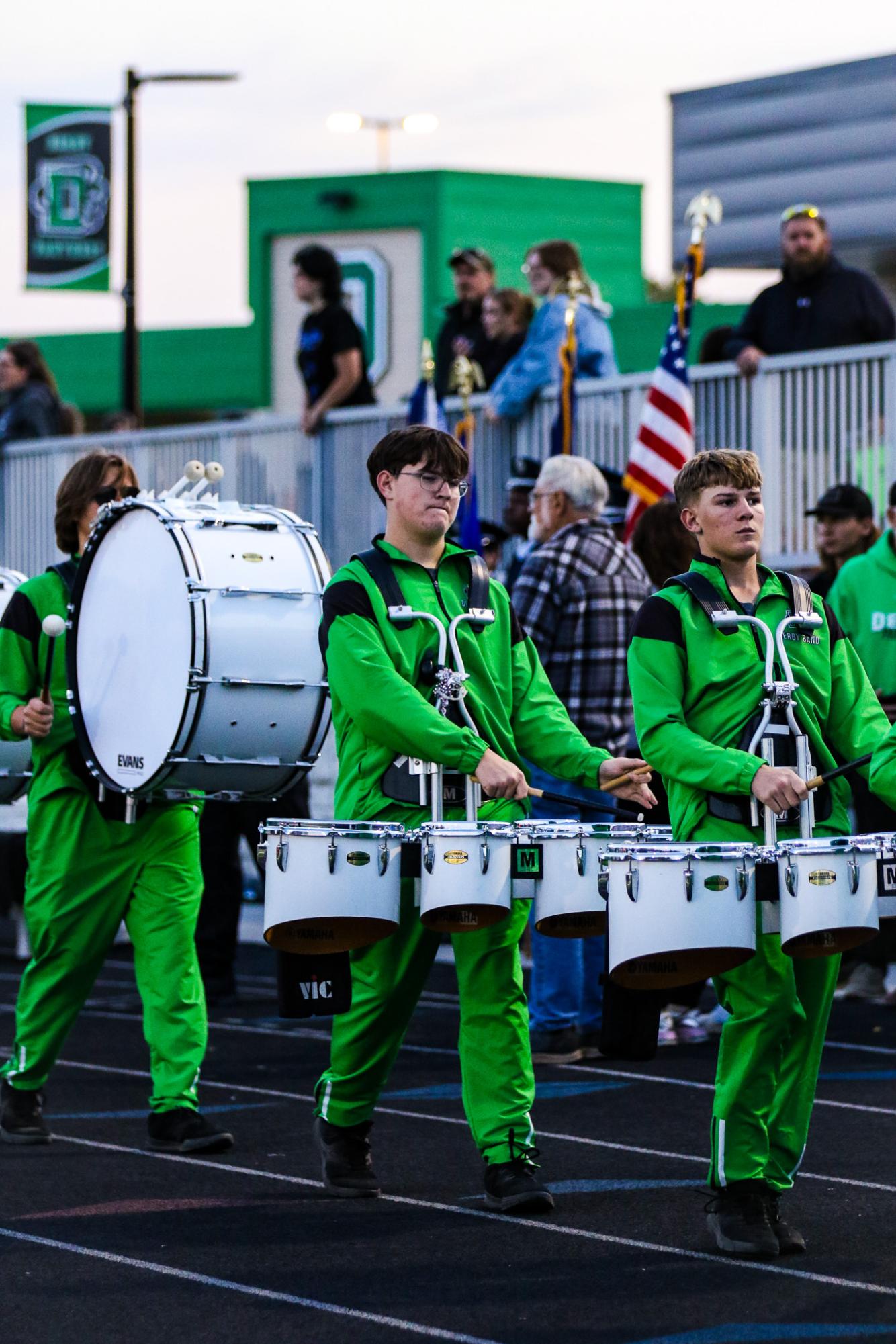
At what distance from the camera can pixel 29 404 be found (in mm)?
16859

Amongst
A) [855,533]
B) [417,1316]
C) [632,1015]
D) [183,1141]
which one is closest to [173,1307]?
[417,1316]

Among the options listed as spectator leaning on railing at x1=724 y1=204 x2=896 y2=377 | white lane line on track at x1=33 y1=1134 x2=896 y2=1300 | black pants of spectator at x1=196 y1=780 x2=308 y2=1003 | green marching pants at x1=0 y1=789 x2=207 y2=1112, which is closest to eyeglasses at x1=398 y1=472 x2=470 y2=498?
green marching pants at x1=0 y1=789 x2=207 y2=1112

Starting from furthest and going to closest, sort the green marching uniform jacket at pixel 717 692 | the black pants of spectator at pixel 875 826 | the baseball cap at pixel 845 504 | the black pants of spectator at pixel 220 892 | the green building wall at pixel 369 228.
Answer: the green building wall at pixel 369 228 < the black pants of spectator at pixel 220 892 < the baseball cap at pixel 845 504 < the black pants of spectator at pixel 875 826 < the green marching uniform jacket at pixel 717 692

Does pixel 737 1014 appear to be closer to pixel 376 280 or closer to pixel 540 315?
pixel 540 315

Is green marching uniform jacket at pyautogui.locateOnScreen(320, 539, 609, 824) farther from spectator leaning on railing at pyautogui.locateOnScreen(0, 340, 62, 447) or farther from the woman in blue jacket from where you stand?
spectator leaning on railing at pyautogui.locateOnScreen(0, 340, 62, 447)

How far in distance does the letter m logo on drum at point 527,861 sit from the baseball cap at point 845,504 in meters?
4.77

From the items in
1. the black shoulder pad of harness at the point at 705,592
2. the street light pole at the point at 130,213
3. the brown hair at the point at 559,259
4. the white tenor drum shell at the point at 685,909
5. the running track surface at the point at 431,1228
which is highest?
the street light pole at the point at 130,213

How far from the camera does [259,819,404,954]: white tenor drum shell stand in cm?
606

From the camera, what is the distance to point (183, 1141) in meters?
7.32

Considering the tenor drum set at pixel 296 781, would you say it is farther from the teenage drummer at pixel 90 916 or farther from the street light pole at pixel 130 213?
the street light pole at pixel 130 213

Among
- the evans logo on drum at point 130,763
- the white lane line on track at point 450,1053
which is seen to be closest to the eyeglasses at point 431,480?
the evans logo on drum at point 130,763

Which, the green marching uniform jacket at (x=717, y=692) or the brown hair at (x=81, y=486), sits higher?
the brown hair at (x=81, y=486)

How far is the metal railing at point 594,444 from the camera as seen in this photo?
1195 centimetres

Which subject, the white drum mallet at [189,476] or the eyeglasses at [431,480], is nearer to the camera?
the eyeglasses at [431,480]
